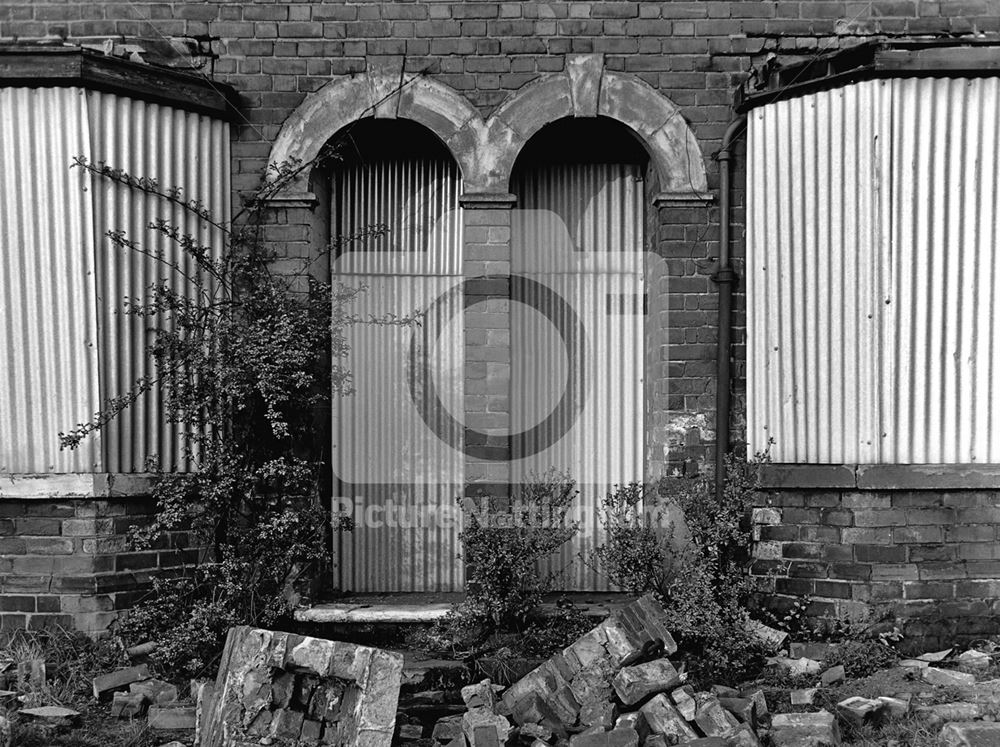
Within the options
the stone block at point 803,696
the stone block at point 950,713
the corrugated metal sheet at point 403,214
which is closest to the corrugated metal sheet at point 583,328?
the corrugated metal sheet at point 403,214

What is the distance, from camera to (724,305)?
20.8ft

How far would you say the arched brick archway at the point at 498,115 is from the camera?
6387 millimetres

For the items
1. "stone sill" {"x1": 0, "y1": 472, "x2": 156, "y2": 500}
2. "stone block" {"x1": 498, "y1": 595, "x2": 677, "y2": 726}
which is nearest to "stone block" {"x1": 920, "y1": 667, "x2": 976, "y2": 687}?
"stone block" {"x1": 498, "y1": 595, "x2": 677, "y2": 726}

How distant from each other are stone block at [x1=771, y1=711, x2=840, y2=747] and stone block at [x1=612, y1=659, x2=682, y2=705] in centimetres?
53

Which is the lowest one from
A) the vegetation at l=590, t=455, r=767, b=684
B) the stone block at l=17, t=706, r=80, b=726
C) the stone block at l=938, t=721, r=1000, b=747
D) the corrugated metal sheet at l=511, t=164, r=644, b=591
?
the stone block at l=17, t=706, r=80, b=726

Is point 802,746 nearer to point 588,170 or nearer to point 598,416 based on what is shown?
point 598,416

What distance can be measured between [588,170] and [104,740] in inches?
190

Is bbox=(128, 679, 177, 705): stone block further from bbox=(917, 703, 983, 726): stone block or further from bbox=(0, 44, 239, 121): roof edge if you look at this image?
bbox=(917, 703, 983, 726): stone block

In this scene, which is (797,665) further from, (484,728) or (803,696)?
(484,728)

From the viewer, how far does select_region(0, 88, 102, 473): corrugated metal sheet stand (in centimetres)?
582

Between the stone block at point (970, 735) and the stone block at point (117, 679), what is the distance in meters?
4.28

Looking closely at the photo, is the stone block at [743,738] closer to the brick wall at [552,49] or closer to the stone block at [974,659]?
the stone block at [974,659]

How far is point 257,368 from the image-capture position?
570cm

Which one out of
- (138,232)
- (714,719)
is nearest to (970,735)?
(714,719)
